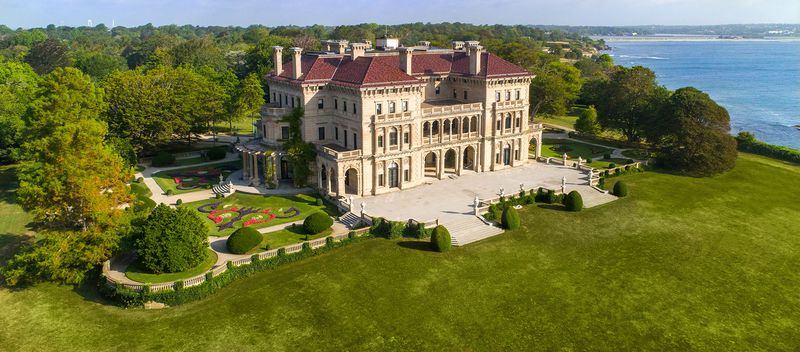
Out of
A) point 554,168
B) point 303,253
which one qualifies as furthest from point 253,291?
point 554,168

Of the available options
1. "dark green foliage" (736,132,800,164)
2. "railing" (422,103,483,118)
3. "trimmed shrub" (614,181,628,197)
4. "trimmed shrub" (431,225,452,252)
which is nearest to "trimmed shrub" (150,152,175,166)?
"railing" (422,103,483,118)

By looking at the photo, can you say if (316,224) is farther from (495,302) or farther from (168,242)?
(495,302)

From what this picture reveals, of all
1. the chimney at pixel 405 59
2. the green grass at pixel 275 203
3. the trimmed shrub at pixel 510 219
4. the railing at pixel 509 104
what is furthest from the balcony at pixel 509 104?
the green grass at pixel 275 203

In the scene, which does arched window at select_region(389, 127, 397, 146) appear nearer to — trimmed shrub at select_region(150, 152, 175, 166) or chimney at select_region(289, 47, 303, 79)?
chimney at select_region(289, 47, 303, 79)

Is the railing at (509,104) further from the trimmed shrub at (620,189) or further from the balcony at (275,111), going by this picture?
the balcony at (275,111)

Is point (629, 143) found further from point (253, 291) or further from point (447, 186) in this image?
point (253, 291)

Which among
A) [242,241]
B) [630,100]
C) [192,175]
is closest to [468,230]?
[242,241]
